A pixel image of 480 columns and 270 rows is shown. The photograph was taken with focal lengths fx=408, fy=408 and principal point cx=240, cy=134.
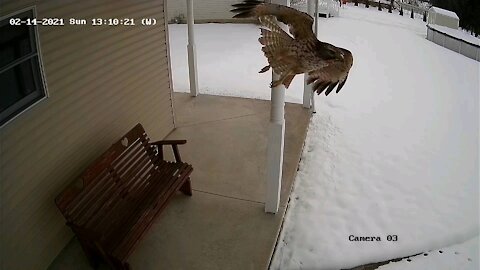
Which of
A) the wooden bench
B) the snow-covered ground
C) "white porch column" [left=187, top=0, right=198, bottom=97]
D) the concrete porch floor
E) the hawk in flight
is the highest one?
the hawk in flight

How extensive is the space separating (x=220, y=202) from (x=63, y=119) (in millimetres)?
1626

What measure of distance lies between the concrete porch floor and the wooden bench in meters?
0.30

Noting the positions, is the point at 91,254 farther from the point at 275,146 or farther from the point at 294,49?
the point at 294,49

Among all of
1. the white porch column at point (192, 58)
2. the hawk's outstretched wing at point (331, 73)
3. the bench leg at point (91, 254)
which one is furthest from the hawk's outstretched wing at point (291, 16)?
the white porch column at point (192, 58)

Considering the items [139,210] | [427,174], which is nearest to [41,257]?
[139,210]

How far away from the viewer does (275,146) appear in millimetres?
3506

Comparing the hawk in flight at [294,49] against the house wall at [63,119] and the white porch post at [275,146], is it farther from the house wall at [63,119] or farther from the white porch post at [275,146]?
the house wall at [63,119]

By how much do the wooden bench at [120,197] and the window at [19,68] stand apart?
69 cm

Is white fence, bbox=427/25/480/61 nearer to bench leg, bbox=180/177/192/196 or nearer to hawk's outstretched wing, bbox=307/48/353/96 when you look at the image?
bench leg, bbox=180/177/192/196

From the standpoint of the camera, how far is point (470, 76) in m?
9.21

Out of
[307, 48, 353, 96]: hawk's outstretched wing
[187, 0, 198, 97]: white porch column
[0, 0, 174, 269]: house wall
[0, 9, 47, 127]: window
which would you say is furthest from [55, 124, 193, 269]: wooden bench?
[187, 0, 198, 97]: white porch column

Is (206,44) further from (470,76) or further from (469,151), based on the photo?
(469,151)

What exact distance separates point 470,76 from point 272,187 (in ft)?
24.8

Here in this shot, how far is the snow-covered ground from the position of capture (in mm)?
3869
